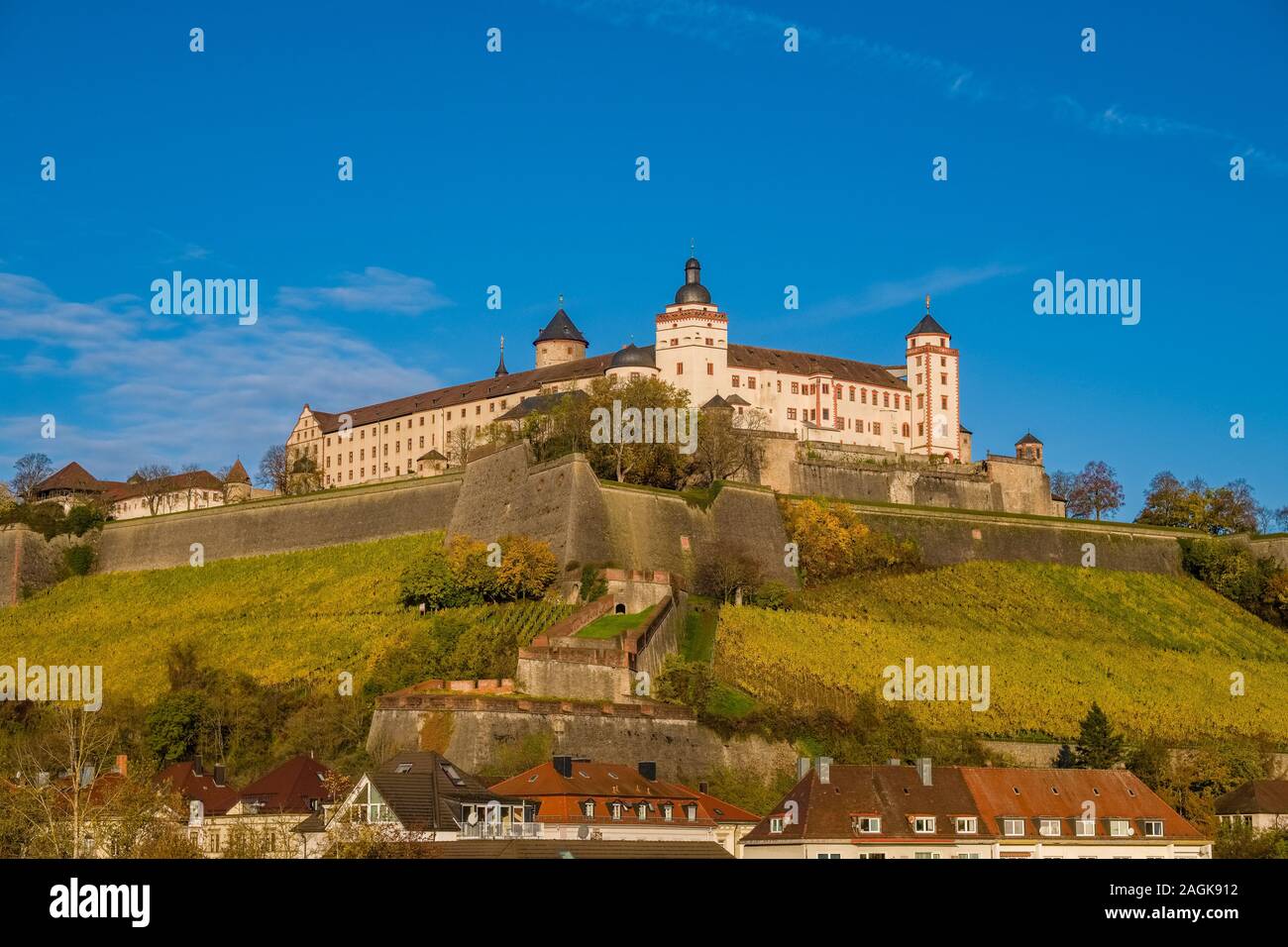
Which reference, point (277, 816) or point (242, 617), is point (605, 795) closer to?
point (277, 816)

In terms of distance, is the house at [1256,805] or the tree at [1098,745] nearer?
the house at [1256,805]

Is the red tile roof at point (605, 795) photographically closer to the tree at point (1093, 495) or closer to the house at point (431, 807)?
the house at point (431, 807)

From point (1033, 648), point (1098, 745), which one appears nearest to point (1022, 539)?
point (1033, 648)

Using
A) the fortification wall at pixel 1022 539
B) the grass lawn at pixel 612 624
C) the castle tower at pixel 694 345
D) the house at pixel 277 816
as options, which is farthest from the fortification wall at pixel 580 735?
the castle tower at pixel 694 345

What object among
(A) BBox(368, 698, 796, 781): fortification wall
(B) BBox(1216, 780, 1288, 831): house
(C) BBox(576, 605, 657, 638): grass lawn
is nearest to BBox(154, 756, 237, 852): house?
(A) BBox(368, 698, 796, 781): fortification wall

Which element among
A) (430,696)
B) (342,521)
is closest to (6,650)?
(342,521)

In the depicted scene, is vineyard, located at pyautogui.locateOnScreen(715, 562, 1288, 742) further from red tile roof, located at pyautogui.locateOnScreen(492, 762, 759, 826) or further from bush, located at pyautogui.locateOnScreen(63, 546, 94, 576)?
bush, located at pyautogui.locateOnScreen(63, 546, 94, 576)

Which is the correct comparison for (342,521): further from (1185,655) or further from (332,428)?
(1185,655)
